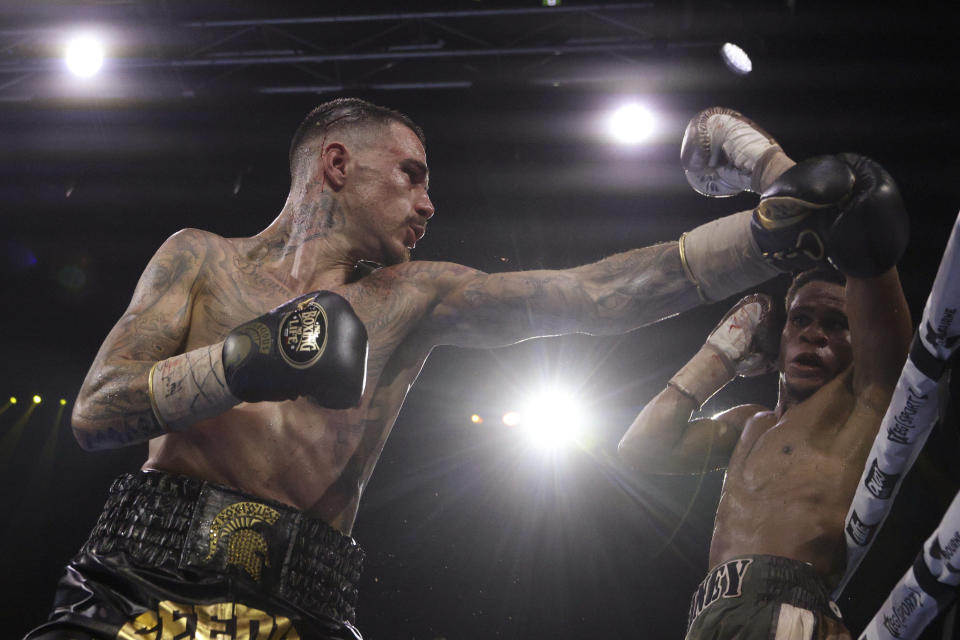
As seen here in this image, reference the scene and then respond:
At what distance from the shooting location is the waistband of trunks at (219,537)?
1.48 m

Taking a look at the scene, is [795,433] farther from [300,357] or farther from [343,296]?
[300,357]

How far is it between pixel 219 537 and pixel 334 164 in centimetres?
103

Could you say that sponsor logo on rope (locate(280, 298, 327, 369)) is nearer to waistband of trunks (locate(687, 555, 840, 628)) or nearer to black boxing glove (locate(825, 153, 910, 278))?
black boxing glove (locate(825, 153, 910, 278))

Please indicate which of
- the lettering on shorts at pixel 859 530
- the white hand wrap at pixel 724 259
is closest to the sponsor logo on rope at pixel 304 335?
the white hand wrap at pixel 724 259

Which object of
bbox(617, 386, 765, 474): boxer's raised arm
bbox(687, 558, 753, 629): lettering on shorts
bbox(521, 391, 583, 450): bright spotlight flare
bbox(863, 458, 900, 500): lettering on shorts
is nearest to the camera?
bbox(863, 458, 900, 500): lettering on shorts

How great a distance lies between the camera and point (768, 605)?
1.88 metres

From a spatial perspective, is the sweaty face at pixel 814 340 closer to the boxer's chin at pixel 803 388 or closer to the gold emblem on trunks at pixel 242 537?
the boxer's chin at pixel 803 388

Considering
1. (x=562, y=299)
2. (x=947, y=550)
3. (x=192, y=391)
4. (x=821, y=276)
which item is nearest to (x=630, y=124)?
(x=821, y=276)

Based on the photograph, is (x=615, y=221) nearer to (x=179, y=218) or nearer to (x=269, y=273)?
(x=179, y=218)

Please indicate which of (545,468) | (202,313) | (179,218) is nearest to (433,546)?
(545,468)

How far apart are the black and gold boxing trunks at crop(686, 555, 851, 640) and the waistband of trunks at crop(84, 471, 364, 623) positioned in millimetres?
982

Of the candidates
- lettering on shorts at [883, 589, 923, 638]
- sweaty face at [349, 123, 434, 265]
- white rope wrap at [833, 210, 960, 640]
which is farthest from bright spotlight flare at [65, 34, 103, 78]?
lettering on shorts at [883, 589, 923, 638]

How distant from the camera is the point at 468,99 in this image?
4055 millimetres

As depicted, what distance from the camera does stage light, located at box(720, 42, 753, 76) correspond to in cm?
360
